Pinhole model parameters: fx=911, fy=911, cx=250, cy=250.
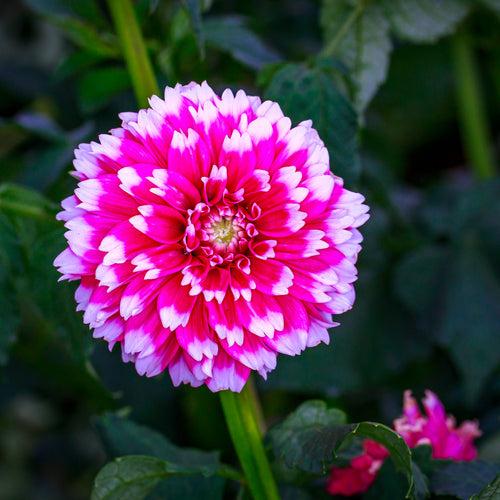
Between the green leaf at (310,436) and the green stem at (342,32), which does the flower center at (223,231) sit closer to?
the green leaf at (310,436)

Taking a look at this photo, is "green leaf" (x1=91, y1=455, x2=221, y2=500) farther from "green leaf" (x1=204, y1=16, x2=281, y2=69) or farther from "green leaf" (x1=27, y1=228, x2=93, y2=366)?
"green leaf" (x1=204, y1=16, x2=281, y2=69)

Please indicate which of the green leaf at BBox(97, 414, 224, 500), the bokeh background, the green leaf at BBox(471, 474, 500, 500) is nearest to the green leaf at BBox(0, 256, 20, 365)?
the bokeh background

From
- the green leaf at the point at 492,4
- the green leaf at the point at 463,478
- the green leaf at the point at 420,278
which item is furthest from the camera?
the green leaf at the point at 420,278

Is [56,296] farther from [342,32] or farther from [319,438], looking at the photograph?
[342,32]

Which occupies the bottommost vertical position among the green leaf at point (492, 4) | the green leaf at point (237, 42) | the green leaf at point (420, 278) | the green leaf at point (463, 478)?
the green leaf at point (463, 478)

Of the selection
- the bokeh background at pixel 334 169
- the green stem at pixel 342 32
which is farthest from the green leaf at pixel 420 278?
the green stem at pixel 342 32

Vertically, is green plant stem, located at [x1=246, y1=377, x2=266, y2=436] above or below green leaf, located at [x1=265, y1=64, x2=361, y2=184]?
below
